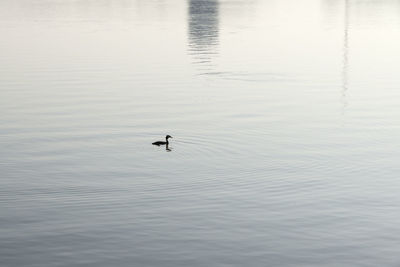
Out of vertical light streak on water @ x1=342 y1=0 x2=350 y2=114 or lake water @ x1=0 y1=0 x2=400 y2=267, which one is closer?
lake water @ x1=0 y1=0 x2=400 y2=267

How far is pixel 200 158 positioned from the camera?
3356 centimetres

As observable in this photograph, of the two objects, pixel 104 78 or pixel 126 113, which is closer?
pixel 126 113

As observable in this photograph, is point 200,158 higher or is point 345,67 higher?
point 345,67

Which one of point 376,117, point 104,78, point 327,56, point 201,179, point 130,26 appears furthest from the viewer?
point 130,26

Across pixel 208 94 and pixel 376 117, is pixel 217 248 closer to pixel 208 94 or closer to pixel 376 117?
pixel 376 117

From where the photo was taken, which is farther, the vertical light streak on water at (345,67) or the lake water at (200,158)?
the vertical light streak on water at (345,67)

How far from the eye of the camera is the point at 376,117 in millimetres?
43031

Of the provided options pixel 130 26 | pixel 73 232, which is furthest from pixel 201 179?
pixel 130 26

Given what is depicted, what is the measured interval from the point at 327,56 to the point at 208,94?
80.3 feet

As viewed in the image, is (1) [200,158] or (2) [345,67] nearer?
(1) [200,158]

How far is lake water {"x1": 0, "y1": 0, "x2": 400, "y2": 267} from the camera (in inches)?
917

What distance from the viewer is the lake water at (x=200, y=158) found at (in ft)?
76.4

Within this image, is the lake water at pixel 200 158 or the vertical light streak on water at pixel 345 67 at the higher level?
the vertical light streak on water at pixel 345 67

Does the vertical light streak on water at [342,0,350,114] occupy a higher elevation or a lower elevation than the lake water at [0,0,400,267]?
higher
